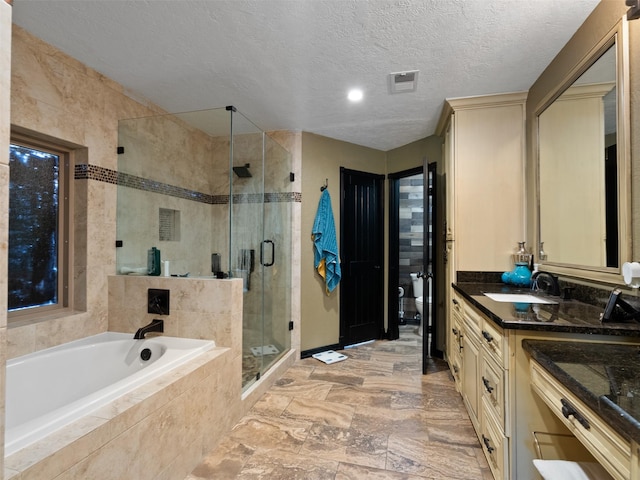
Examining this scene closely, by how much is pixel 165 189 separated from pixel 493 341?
2764 mm

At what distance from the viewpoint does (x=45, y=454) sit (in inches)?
37.7

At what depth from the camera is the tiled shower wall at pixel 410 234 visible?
4.57 m

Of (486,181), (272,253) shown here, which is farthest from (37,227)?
(486,181)

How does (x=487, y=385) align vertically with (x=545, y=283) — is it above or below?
below

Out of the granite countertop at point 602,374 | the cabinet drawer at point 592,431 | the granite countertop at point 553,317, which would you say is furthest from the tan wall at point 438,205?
the cabinet drawer at point 592,431

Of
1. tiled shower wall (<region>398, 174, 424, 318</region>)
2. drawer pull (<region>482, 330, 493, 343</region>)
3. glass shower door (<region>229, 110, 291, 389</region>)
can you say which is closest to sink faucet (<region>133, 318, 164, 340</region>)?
glass shower door (<region>229, 110, 291, 389</region>)

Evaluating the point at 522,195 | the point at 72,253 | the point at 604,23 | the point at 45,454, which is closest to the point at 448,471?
the point at 45,454

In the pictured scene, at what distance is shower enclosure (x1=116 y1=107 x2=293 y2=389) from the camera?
2.40 m

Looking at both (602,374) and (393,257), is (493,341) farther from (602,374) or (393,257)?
(393,257)

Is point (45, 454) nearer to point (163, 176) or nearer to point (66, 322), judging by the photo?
point (66, 322)

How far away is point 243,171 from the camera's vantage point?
2635mm

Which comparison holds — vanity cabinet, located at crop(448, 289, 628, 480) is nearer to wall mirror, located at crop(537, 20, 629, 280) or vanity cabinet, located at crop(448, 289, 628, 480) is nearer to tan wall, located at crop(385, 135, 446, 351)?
wall mirror, located at crop(537, 20, 629, 280)

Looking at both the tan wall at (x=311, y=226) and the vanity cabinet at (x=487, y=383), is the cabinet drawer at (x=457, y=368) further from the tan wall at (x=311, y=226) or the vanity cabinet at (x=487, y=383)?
the tan wall at (x=311, y=226)

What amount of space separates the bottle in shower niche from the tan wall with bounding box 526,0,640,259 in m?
2.90
